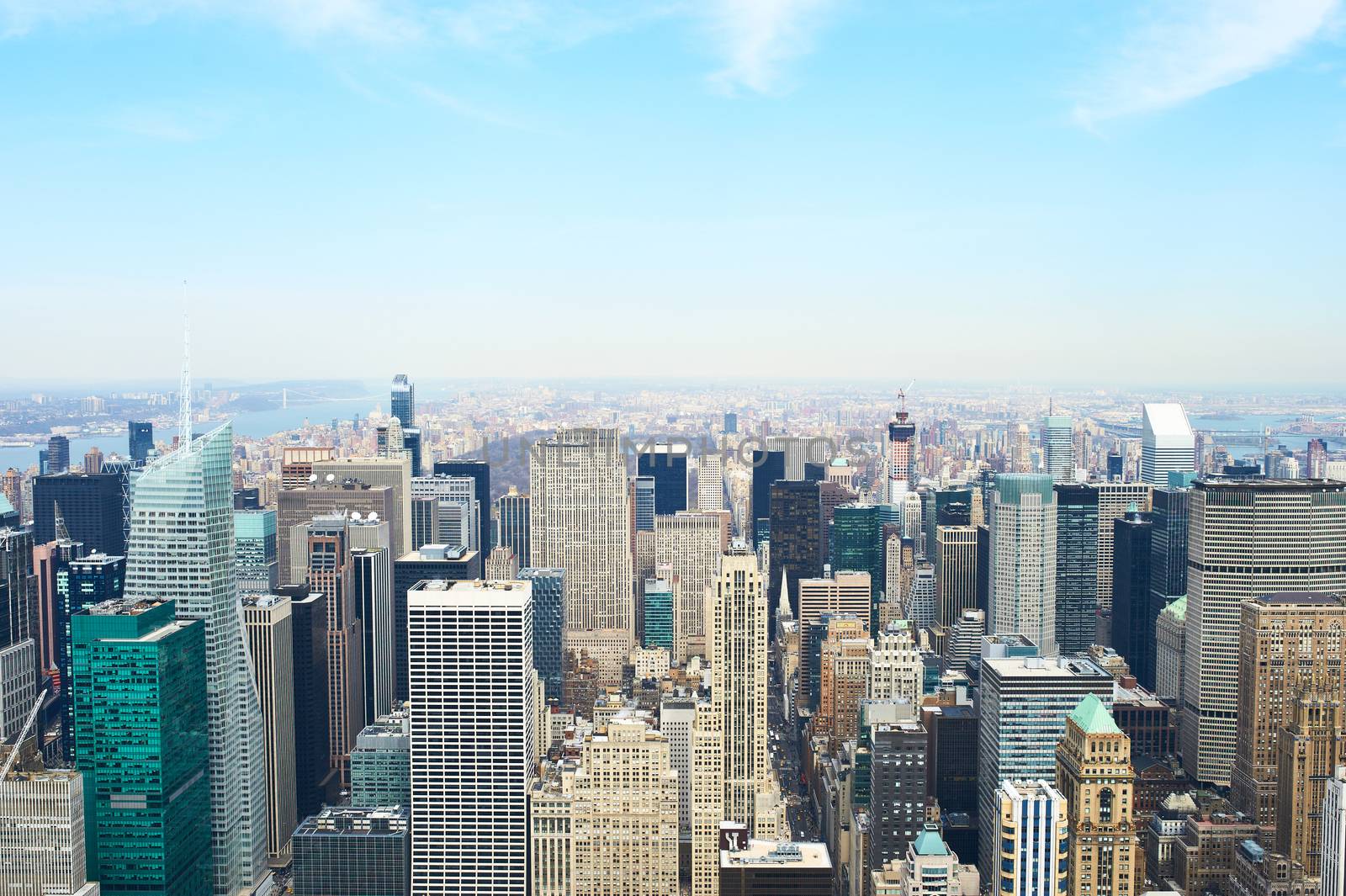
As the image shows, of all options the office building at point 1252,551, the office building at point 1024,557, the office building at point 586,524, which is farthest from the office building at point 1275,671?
the office building at point 586,524

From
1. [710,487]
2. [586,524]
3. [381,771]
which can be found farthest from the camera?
[710,487]

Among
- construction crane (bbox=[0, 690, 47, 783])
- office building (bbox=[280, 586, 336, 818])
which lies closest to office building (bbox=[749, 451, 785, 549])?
office building (bbox=[280, 586, 336, 818])

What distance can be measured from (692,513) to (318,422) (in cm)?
1321

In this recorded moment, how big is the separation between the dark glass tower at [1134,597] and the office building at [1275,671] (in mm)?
5376

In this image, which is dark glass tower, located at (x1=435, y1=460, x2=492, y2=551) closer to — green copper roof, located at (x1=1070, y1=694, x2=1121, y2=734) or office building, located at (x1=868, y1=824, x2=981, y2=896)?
office building, located at (x1=868, y1=824, x2=981, y2=896)

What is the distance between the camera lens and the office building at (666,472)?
31.0m

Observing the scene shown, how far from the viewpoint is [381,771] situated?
62.1 ft

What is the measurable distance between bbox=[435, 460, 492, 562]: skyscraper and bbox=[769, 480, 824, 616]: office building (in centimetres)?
715

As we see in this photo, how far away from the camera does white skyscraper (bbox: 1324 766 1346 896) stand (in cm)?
1430

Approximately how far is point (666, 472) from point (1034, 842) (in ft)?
73.6

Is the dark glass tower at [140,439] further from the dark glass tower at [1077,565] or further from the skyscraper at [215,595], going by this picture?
the dark glass tower at [1077,565]

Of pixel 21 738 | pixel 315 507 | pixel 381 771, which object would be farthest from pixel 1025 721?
pixel 315 507

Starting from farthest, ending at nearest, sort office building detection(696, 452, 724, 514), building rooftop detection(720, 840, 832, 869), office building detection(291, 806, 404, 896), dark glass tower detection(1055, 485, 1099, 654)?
office building detection(696, 452, 724, 514), dark glass tower detection(1055, 485, 1099, 654), office building detection(291, 806, 404, 896), building rooftop detection(720, 840, 832, 869)

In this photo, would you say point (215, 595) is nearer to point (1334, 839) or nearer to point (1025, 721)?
point (1025, 721)
